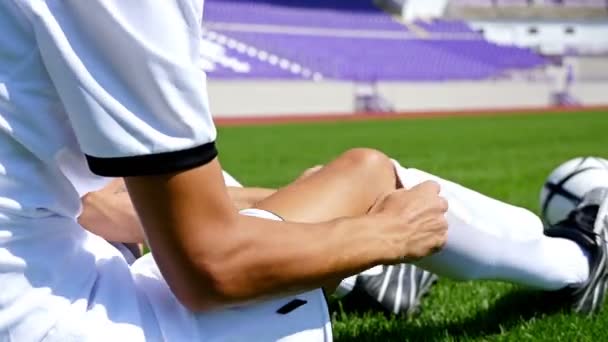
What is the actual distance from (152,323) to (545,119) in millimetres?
15728

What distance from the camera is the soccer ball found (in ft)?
8.00

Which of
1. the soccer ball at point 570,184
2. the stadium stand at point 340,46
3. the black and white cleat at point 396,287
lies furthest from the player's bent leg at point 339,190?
the stadium stand at point 340,46

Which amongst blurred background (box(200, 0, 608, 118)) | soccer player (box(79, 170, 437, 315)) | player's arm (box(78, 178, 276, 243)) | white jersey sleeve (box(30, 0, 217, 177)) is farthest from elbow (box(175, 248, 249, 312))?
blurred background (box(200, 0, 608, 118))

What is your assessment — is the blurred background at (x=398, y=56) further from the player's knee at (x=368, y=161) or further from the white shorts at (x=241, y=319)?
the white shorts at (x=241, y=319)

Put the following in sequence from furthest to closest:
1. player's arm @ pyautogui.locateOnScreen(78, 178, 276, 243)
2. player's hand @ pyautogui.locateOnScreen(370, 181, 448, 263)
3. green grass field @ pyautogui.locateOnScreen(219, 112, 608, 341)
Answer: green grass field @ pyautogui.locateOnScreen(219, 112, 608, 341)
player's arm @ pyautogui.locateOnScreen(78, 178, 276, 243)
player's hand @ pyautogui.locateOnScreen(370, 181, 448, 263)

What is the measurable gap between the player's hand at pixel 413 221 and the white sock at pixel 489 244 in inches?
5.0

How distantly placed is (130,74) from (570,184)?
73.8 inches

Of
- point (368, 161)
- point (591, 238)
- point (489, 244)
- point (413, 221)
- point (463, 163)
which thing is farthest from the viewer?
point (463, 163)

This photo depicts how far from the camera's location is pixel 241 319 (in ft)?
4.21

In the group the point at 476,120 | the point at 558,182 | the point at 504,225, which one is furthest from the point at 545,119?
the point at 504,225

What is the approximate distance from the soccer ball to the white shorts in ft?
4.18

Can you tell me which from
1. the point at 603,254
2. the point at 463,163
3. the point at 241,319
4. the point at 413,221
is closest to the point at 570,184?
the point at 603,254

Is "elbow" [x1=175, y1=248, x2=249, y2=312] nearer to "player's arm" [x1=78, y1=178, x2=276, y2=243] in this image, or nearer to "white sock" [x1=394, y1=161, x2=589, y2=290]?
"white sock" [x1=394, y1=161, x2=589, y2=290]

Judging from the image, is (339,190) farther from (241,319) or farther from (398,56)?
(398,56)
